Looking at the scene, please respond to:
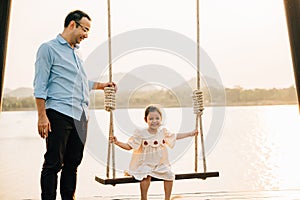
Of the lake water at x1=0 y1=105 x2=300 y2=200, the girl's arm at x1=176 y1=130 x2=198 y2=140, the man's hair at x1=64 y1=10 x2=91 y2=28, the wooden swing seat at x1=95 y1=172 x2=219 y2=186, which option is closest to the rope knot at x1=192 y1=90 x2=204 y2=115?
the girl's arm at x1=176 y1=130 x2=198 y2=140

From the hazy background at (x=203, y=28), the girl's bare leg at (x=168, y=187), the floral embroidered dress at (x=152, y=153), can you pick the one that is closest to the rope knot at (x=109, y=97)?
the floral embroidered dress at (x=152, y=153)

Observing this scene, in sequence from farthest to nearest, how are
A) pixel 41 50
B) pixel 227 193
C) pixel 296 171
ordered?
pixel 296 171 < pixel 227 193 < pixel 41 50

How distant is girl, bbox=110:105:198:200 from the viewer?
8.63 ft

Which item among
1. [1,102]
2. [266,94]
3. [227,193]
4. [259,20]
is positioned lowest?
[227,193]

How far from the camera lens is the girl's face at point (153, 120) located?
105 inches

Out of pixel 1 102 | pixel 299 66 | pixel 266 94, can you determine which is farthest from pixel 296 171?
pixel 266 94

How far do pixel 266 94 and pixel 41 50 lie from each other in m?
16.8

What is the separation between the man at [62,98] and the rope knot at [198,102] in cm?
64

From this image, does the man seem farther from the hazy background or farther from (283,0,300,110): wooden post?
the hazy background

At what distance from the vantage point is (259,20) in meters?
13.6

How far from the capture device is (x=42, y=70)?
2.16 metres

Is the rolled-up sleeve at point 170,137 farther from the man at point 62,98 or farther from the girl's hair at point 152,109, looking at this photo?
the man at point 62,98

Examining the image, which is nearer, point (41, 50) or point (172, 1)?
point (41, 50)

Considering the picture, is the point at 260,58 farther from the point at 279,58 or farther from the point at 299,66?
the point at 299,66
